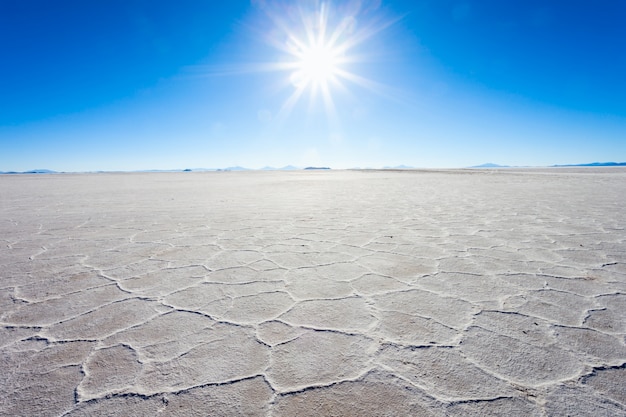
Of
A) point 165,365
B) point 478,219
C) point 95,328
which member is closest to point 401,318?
point 165,365

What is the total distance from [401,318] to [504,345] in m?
0.50

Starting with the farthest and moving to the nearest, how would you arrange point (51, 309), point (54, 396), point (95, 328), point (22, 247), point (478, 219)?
point (478, 219)
point (22, 247)
point (51, 309)
point (95, 328)
point (54, 396)

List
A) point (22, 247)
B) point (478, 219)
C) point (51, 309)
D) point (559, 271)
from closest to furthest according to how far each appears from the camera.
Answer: point (51, 309) → point (559, 271) → point (22, 247) → point (478, 219)

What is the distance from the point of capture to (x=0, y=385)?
3.80 ft

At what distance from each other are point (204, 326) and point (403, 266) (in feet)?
5.45

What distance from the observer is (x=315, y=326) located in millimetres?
1573

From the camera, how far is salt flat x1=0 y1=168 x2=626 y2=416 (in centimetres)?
109

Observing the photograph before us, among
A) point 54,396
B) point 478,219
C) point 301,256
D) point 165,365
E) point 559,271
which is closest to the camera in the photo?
point 54,396

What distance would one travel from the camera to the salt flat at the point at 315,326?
109cm

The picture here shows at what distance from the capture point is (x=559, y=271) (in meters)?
2.31

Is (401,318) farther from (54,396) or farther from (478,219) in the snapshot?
(478,219)

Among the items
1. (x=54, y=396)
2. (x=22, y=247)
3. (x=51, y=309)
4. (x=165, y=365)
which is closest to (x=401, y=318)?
(x=165, y=365)

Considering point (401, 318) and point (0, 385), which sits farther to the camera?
point (401, 318)

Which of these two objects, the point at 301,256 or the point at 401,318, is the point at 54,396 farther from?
the point at 301,256
